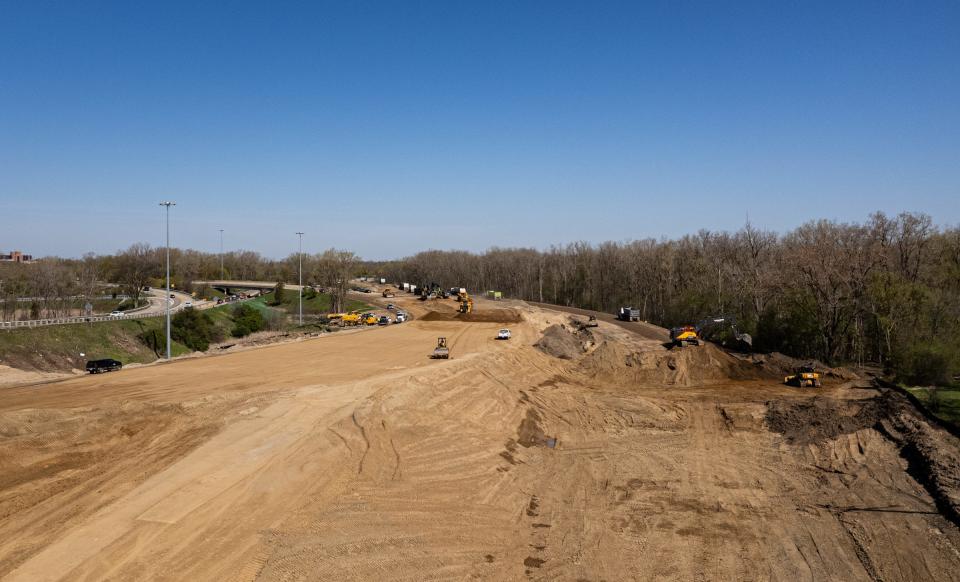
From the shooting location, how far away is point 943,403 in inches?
1281

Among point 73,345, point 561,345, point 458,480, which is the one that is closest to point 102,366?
point 73,345

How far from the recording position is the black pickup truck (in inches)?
1713

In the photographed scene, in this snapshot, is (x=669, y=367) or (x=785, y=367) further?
(x=669, y=367)

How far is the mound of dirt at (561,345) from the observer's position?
52812 millimetres

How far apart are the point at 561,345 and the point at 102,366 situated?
121ft

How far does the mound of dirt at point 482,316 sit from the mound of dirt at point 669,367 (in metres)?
26.3

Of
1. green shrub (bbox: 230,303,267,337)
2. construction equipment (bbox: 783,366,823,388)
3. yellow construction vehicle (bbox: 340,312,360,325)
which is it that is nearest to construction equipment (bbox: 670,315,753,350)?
construction equipment (bbox: 783,366,823,388)

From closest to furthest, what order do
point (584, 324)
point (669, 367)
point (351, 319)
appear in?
1. point (669, 367)
2. point (584, 324)
3. point (351, 319)

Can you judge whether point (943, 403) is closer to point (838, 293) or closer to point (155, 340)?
point (838, 293)

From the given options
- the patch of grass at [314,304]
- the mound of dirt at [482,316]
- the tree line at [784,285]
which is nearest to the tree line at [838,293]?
the tree line at [784,285]

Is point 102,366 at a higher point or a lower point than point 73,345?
higher

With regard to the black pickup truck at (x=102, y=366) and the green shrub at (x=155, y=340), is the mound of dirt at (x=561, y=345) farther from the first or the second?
the green shrub at (x=155, y=340)

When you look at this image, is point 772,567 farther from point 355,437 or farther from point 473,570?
point 355,437

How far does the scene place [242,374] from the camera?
39.8 m
